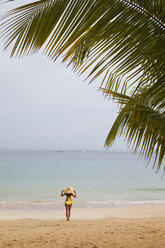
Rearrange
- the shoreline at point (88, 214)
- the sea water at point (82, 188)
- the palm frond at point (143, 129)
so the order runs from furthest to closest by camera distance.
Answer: the sea water at point (82, 188)
the shoreline at point (88, 214)
the palm frond at point (143, 129)

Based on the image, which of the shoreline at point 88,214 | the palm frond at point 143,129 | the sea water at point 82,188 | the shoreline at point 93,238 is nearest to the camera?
the palm frond at point 143,129

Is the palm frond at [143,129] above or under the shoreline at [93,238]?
above

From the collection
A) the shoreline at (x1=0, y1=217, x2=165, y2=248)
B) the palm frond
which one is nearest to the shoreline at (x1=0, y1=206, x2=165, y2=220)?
the shoreline at (x1=0, y1=217, x2=165, y2=248)

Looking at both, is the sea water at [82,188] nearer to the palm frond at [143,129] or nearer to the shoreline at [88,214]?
the palm frond at [143,129]

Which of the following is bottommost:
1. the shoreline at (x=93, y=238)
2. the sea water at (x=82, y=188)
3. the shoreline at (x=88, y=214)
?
the shoreline at (x=93, y=238)

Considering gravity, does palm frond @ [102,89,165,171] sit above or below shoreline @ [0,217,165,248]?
above

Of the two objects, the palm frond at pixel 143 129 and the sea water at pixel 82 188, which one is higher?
the sea water at pixel 82 188

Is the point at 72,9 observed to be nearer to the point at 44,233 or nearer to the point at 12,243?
the point at 12,243

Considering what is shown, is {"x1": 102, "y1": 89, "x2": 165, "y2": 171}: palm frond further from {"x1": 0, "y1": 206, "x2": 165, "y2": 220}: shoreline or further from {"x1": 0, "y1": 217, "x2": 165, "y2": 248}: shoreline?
{"x1": 0, "y1": 206, "x2": 165, "y2": 220}: shoreline

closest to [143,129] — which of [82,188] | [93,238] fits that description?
[93,238]

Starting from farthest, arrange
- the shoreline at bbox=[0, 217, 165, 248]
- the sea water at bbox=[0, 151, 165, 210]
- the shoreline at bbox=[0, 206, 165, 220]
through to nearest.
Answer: the sea water at bbox=[0, 151, 165, 210] → the shoreline at bbox=[0, 206, 165, 220] → the shoreline at bbox=[0, 217, 165, 248]

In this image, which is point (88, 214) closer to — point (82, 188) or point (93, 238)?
point (93, 238)

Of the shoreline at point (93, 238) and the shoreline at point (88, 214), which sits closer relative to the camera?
the shoreline at point (93, 238)

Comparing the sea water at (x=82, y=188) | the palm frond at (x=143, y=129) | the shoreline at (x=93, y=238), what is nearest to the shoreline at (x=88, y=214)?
the sea water at (x=82, y=188)
